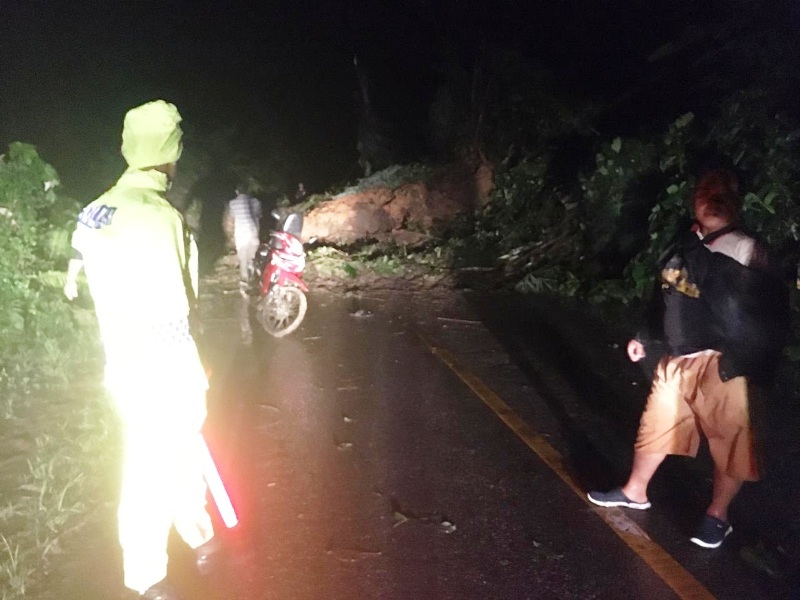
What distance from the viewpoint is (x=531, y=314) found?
30.2 feet

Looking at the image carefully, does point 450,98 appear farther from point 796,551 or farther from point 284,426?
point 796,551

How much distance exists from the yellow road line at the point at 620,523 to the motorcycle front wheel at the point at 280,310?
107 inches

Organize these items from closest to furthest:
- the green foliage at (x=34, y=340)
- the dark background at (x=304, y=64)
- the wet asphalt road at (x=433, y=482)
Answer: the wet asphalt road at (x=433, y=482)
the green foliage at (x=34, y=340)
the dark background at (x=304, y=64)

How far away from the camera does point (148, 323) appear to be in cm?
321

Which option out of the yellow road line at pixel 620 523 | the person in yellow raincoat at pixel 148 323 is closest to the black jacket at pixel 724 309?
the yellow road line at pixel 620 523

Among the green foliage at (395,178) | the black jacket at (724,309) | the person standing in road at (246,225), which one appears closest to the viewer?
the black jacket at (724,309)

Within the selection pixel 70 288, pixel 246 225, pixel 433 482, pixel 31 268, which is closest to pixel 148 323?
pixel 70 288

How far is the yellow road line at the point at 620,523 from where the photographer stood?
12.0 ft

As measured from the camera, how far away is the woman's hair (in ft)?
12.0

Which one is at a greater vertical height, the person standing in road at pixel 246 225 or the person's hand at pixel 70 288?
the person standing in road at pixel 246 225

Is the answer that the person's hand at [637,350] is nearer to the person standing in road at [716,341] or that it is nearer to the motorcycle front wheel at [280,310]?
the person standing in road at [716,341]

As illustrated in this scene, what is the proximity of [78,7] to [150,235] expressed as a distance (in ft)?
66.6

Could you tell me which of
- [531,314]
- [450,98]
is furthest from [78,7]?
[531,314]

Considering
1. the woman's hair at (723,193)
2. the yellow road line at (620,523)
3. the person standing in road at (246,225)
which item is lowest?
the yellow road line at (620,523)
